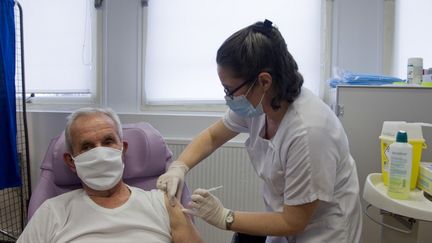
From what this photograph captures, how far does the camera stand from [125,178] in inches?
58.4

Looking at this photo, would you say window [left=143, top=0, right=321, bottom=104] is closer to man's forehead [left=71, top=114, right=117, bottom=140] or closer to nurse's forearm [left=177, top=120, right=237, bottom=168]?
nurse's forearm [left=177, top=120, right=237, bottom=168]

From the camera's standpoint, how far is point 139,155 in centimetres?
150

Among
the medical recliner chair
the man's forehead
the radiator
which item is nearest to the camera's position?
the man's forehead

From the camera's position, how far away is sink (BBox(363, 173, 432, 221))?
0.90m

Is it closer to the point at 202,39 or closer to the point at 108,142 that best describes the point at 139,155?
the point at 108,142

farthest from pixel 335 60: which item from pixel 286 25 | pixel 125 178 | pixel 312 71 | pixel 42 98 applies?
pixel 42 98

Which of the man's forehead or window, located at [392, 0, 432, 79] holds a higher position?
window, located at [392, 0, 432, 79]

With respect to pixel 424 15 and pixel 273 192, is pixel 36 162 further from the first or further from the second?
pixel 424 15

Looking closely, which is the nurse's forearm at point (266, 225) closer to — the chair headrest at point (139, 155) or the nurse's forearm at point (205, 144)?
the nurse's forearm at point (205, 144)

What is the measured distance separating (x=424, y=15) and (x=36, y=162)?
2718 millimetres

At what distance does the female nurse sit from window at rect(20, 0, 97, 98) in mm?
1856

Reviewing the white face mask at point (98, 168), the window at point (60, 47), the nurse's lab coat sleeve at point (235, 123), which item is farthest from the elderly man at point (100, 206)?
the window at point (60, 47)

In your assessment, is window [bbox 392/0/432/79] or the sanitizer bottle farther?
window [bbox 392/0/432/79]

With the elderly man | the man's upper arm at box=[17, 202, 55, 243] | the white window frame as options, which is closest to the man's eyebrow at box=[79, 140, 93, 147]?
the elderly man
